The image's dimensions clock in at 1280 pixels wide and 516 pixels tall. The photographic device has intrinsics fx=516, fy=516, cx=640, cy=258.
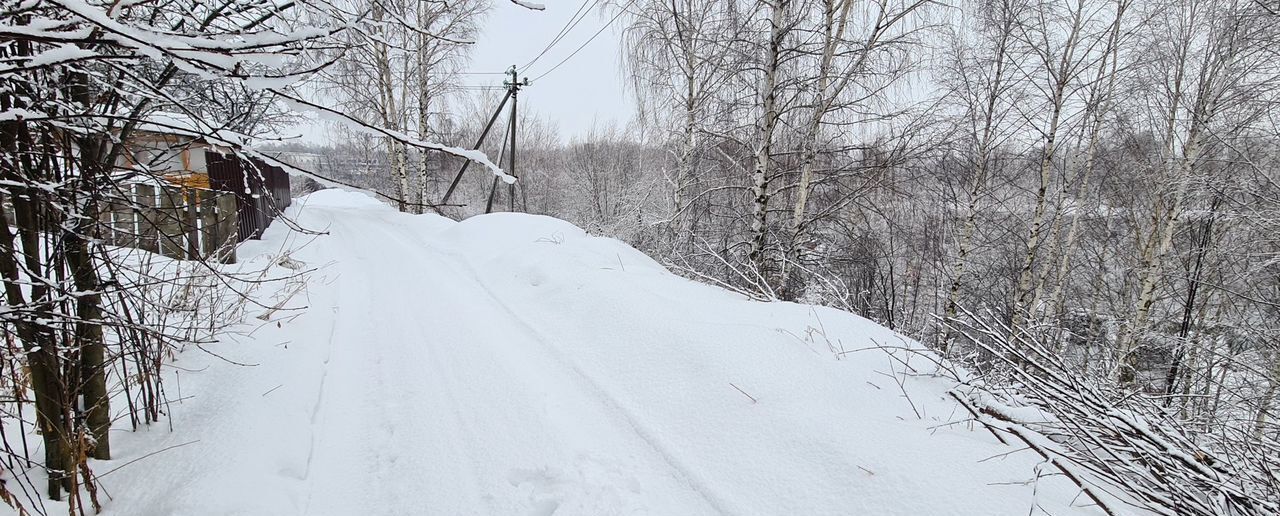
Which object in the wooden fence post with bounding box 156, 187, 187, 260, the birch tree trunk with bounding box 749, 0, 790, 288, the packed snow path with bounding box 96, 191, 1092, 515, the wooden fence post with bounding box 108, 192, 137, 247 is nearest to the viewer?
the wooden fence post with bounding box 156, 187, 187, 260

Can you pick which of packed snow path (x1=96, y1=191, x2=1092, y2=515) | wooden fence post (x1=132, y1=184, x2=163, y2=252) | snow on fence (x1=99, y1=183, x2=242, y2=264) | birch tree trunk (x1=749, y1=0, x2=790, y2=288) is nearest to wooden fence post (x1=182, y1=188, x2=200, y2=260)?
snow on fence (x1=99, y1=183, x2=242, y2=264)

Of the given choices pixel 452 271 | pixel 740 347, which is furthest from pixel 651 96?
pixel 740 347

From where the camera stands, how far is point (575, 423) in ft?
9.78

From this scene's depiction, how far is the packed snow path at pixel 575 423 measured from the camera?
226cm

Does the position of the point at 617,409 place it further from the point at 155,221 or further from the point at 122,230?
the point at 155,221

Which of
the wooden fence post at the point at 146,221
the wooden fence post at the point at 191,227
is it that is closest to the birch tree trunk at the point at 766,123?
the wooden fence post at the point at 191,227

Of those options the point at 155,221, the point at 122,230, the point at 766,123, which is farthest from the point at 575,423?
the point at 766,123

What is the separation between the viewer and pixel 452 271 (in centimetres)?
722

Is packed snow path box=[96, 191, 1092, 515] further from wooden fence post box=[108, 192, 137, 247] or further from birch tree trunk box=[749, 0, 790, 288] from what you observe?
birch tree trunk box=[749, 0, 790, 288]

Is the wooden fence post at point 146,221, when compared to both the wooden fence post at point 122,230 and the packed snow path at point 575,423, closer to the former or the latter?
the wooden fence post at point 122,230

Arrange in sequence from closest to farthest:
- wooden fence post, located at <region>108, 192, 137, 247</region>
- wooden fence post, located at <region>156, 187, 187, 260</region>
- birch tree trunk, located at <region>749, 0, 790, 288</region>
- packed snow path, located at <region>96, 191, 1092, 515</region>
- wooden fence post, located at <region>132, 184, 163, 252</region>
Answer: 1. wooden fence post, located at <region>132, 184, 163, 252</region>
2. wooden fence post, located at <region>156, 187, 187, 260</region>
3. wooden fence post, located at <region>108, 192, 137, 247</region>
4. packed snow path, located at <region>96, 191, 1092, 515</region>
5. birch tree trunk, located at <region>749, 0, 790, 288</region>

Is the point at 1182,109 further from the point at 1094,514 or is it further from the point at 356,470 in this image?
the point at 356,470

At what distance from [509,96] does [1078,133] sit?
14.3 m

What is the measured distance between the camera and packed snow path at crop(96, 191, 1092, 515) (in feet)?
7.42
